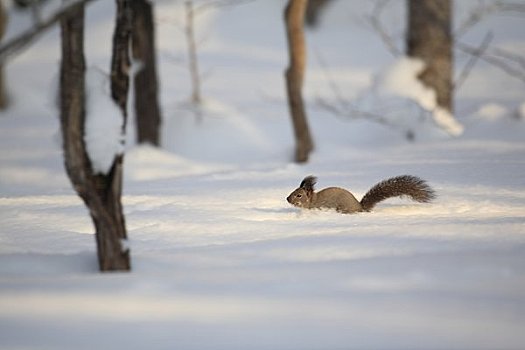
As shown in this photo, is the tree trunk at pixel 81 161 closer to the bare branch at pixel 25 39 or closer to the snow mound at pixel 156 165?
the bare branch at pixel 25 39

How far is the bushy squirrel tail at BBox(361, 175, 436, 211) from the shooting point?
540 centimetres

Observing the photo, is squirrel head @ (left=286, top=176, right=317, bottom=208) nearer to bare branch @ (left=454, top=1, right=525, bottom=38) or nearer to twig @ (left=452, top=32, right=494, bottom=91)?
bare branch @ (left=454, top=1, right=525, bottom=38)

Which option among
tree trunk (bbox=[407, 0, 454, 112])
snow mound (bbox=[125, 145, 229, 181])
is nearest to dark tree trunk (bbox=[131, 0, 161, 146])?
snow mound (bbox=[125, 145, 229, 181])

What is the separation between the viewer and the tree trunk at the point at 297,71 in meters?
9.57

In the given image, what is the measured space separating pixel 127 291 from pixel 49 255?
0.84 meters

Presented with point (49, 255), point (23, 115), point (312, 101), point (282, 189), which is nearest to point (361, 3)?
point (312, 101)

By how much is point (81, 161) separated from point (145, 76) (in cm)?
670

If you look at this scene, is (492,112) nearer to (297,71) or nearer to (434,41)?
(434,41)

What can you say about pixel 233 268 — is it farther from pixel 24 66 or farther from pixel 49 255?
pixel 24 66

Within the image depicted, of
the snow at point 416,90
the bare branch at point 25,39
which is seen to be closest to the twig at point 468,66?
the snow at point 416,90

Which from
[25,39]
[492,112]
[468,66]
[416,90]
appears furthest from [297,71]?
[468,66]

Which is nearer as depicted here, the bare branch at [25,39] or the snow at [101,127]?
the bare branch at [25,39]

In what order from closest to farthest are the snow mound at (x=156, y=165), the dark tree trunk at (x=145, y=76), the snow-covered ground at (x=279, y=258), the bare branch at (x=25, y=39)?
the snow-covered ground at (x=279, y=258)
the bare branch at (x=25, y=39)
the snow mound at (x=156, y=165)
the dark tree trunk at (x=145, y=76)

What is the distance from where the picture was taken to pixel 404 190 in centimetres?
544
